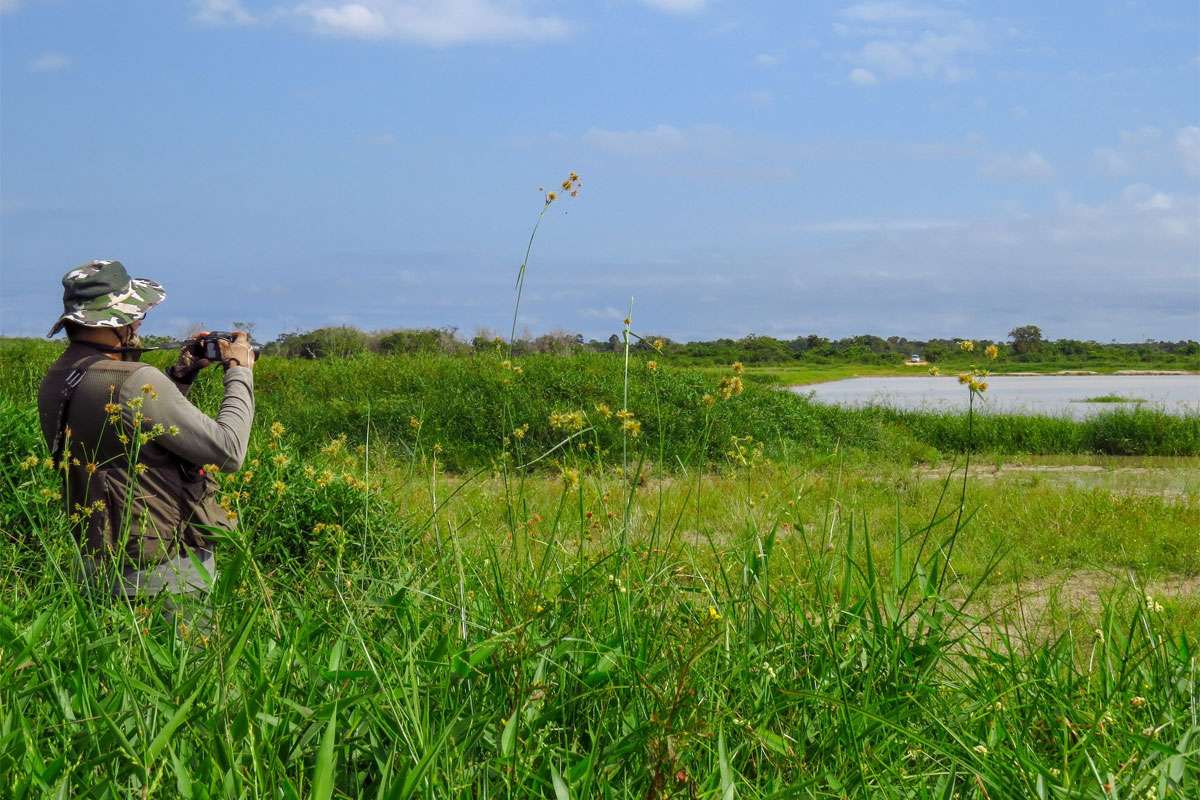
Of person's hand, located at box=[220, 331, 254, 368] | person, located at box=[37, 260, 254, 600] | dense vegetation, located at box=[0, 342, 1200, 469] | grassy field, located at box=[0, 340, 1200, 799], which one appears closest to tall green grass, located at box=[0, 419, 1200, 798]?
grassy field, located at box=[0, 340, 1200, 799]

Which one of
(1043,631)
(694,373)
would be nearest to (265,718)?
(1043,631)

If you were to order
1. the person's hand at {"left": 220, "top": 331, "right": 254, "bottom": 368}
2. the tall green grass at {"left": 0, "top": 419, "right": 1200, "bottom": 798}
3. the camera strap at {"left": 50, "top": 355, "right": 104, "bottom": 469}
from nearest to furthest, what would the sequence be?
the tall green grass at {"left": 0, "top": 419, "right": 1200, "bottom": 798} < the camera strap at {"left": 50, "top": 355, "right": 104, "bottom": 469} < the person's hand at {"left": 220, "top": 331, "right": 254, "bottom": 368}

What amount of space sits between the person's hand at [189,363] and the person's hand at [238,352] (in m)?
0.09

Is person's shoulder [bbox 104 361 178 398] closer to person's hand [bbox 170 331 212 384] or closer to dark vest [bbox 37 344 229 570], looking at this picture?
dark vest [bbox 37 344 229 570]

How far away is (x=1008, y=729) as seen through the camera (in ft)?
8.18

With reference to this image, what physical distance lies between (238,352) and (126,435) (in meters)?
0.70

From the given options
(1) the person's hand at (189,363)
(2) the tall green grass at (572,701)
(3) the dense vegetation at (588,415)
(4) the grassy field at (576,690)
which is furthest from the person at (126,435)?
(3) the dense vegetation at (588,415)

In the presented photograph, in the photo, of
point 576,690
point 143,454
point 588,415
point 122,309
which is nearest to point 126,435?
point 143,454

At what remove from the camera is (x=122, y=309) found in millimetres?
3486

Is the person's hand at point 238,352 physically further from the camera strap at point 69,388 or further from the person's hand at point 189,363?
the camera strap at point 69,388

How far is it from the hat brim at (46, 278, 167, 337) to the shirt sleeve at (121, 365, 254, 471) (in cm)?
22

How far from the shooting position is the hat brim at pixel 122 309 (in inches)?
134

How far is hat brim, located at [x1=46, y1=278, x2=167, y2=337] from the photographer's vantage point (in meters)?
3.40

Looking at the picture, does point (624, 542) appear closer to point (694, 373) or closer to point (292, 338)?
point (694, 373)
